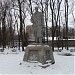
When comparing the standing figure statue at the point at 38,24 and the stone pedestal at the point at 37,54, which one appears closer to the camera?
the stone pedestal at the point at 37,54

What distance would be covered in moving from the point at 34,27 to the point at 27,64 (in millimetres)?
2840

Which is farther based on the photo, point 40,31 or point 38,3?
point 38,3

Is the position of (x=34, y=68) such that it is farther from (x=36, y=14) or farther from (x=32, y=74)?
(x=36, y=14)

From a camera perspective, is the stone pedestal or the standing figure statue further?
the standing figure statue

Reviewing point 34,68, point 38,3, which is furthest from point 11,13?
point 34,68

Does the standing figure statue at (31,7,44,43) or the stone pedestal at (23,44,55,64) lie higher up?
the standing figure statue at (31,7,44,43)

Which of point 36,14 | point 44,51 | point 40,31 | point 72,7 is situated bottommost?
point 44,51

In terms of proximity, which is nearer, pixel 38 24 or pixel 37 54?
pixel 37 54

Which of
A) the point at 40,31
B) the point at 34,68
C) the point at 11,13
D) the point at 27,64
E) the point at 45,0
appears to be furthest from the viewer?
the point at 11,13

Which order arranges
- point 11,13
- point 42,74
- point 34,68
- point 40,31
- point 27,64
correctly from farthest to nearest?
point 11,13
point 40,31
point 27,64
point 34,68
point 42,74

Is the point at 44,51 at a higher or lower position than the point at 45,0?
lower

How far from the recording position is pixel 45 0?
36000mm

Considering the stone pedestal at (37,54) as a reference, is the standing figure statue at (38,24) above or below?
above

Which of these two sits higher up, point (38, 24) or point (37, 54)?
point (38, 24)
